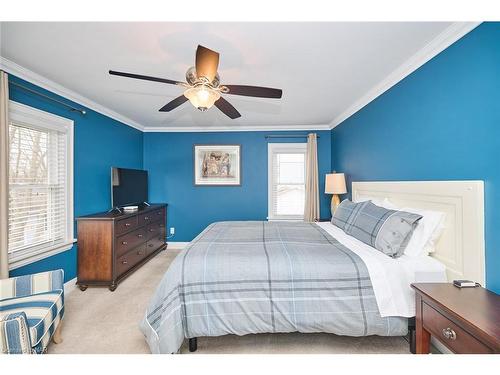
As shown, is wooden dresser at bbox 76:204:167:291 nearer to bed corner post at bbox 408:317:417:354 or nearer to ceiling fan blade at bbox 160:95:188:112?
ceiling fan blade at bbox 160:95:188:112

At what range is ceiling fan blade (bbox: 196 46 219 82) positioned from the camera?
4.69ft

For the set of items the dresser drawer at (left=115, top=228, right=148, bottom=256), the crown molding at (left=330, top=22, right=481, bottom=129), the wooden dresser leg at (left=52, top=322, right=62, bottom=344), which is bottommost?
the wooden dresser leg at (left=52, top=322, right=62, bottom=344)

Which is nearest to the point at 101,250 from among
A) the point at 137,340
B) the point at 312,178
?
the point at 137,340

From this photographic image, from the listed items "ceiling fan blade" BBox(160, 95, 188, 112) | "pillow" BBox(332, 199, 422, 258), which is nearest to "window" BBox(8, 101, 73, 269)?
"ceiling fan blade" BBox(160, 95, 188, 112)

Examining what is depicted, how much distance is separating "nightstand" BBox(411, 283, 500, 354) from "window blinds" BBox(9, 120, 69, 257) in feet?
11.3

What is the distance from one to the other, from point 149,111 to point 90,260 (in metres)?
2.33

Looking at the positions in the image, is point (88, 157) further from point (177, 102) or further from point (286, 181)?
point (286, 181)

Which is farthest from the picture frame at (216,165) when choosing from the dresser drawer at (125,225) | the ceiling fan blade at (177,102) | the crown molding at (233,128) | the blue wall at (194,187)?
the ceiling fan blade at (177,102)

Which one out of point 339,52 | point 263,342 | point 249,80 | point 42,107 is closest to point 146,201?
point 42,107

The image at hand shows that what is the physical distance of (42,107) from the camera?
8.11ft

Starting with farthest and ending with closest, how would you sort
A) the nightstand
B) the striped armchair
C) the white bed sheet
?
the white bed sheet, the striped armchair, the nightstand

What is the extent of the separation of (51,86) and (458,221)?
13.5 feet
